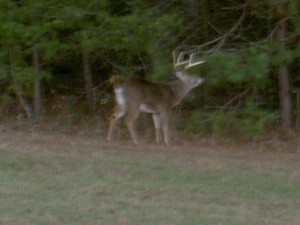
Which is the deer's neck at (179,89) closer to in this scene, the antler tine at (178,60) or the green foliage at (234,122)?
the green foliage at (234,122)

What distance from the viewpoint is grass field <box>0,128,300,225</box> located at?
326 inches

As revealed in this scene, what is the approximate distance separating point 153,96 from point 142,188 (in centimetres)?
484

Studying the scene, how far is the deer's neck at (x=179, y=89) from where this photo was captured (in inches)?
573

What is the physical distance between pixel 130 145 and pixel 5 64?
3.99 m

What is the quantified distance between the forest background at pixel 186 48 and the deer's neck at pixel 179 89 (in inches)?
6.9

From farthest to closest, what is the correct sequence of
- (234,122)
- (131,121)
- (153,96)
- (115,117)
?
(115,117), (153,96), (131,121), (234,122)

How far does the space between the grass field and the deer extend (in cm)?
92

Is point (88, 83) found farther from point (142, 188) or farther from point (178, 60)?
point (142, 188)

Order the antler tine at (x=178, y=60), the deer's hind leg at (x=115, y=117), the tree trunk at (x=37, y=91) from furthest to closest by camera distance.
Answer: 1. the tree trunk at (x=37, y=91)
2. the deer's hind leg at (x=115, y=117)
3. the antler tine at (x=178, y=60)

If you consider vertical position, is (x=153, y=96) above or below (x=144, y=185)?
above

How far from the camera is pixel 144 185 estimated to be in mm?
9852

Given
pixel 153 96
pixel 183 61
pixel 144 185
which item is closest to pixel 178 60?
pixel 183 61

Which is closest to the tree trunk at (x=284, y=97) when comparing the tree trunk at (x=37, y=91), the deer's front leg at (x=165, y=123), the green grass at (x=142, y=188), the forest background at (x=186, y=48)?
the forest background at (x=186, y=48)

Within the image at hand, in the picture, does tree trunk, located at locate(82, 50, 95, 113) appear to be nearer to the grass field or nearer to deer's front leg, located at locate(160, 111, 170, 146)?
deer's front leg, located at locate(160, 111, 170, 146)
